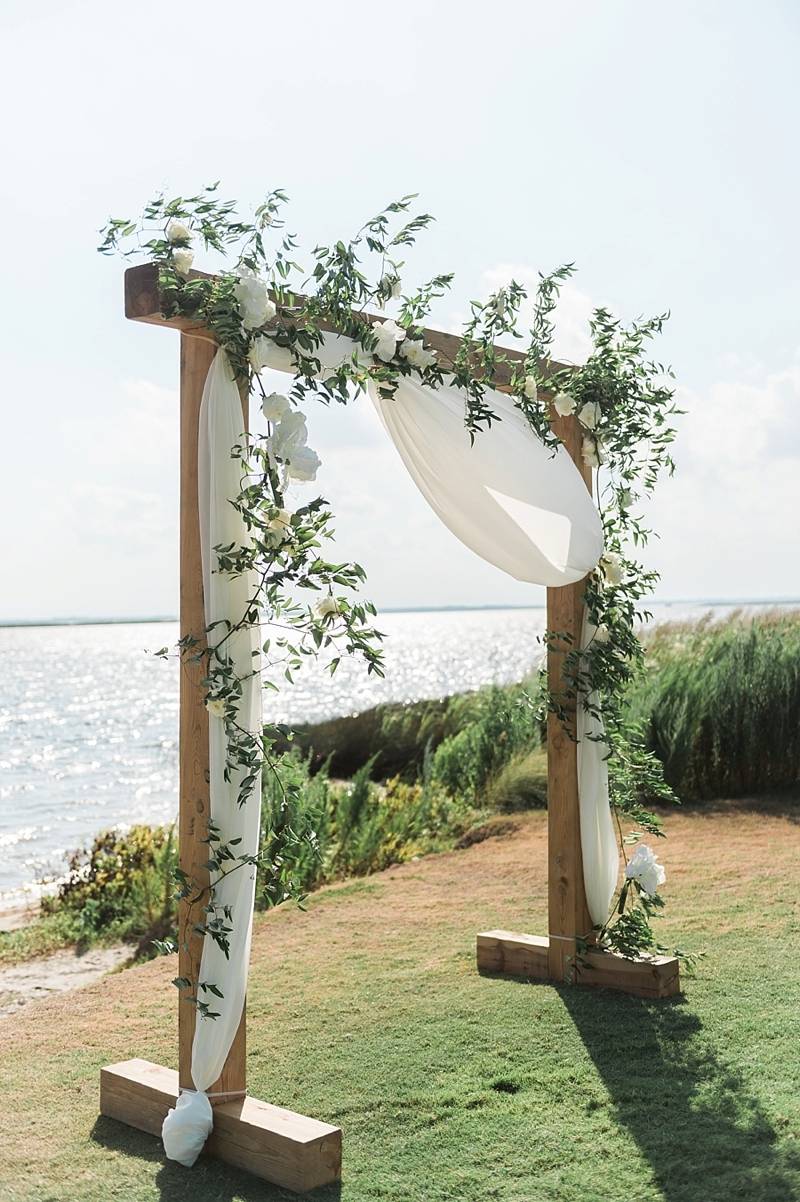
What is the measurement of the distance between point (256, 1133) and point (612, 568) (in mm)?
2263

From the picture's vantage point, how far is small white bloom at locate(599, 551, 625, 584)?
405 cm

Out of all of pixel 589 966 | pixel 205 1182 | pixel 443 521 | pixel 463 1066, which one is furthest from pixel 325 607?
pixel 589 966

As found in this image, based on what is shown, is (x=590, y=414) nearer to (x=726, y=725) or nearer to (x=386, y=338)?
(x=386, y=338)

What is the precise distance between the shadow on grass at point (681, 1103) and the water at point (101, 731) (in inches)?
59.9

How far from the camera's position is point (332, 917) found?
17.0 ft

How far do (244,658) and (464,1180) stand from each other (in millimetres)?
1366

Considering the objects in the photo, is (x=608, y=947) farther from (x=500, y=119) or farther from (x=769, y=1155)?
(x=500, y=119)

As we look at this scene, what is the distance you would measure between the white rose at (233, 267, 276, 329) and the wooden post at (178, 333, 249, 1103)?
17 centimetres

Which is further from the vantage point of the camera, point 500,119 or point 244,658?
point 500,119

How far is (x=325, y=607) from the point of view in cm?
271

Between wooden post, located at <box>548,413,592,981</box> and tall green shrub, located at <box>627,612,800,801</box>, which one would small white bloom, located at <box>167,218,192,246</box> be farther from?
tall green shrub, located at <box>627,612,800,801</box>

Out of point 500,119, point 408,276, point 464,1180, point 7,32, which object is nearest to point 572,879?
point 464,1180

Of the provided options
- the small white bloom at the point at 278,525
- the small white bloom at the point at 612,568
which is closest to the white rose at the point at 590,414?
the small white bloom at the point at 612,568

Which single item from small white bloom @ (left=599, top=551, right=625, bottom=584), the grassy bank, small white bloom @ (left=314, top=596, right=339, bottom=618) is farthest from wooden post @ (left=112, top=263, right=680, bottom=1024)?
the grassy bank
